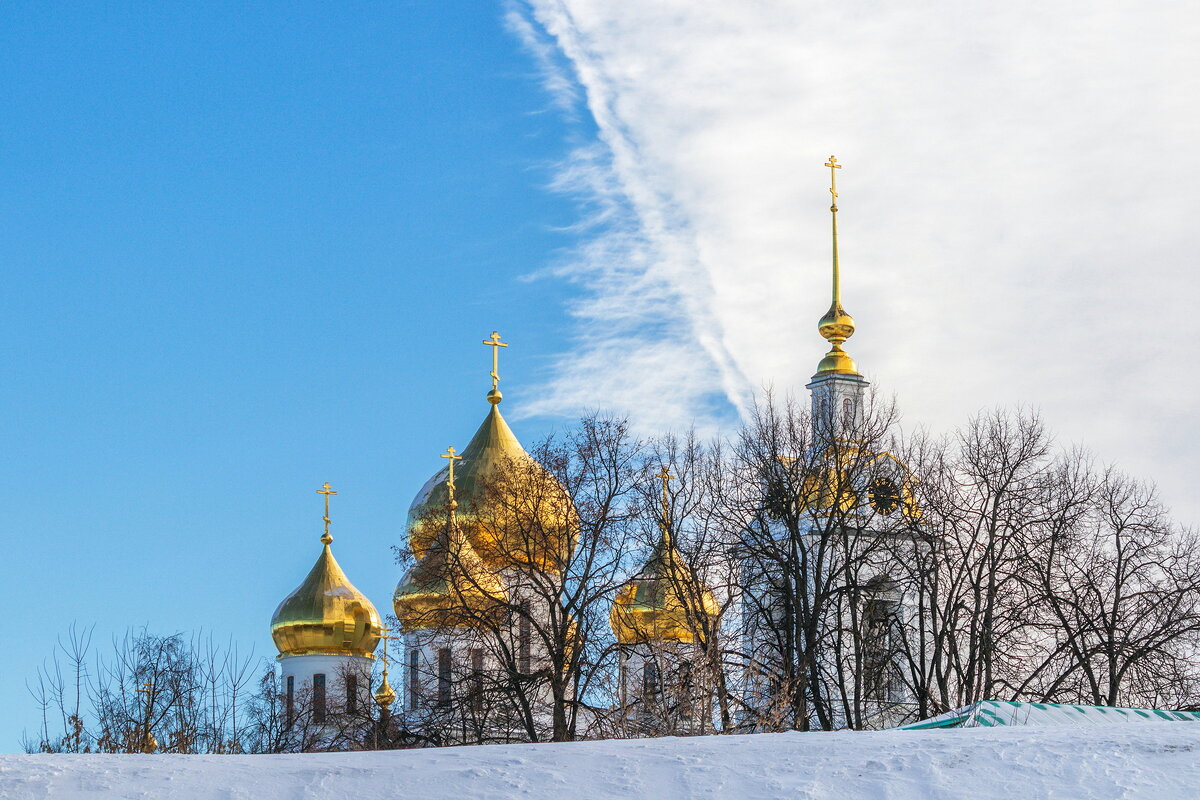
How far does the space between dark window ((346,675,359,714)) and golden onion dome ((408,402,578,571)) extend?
3.62 meters

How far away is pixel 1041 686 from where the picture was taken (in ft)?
95.6

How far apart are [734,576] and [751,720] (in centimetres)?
416

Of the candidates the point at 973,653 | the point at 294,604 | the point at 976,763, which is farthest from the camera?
the point at 294,604

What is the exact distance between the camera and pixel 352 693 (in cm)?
4222

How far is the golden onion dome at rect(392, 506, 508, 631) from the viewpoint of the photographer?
3122cm

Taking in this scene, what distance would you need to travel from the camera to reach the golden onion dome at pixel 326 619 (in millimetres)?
47281

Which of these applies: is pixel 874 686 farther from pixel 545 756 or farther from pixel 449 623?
pixel 545 756

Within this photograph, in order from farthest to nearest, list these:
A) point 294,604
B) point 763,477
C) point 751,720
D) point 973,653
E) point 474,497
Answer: point 294,604 → point 474,497 → point 763,477 → point 973,653 → point 751,720

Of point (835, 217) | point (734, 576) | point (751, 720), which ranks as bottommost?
point (751, 720)

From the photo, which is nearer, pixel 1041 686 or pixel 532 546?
pixel 1041 686

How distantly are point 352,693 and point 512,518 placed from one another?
11.3 metres

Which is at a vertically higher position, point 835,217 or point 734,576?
point 835,217

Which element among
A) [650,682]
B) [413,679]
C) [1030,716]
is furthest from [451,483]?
[1030,716]

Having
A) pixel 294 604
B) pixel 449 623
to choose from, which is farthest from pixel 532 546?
pixel 294 604
